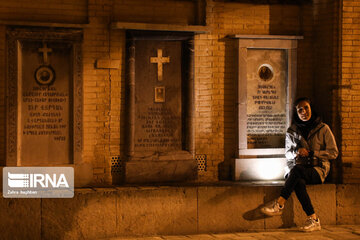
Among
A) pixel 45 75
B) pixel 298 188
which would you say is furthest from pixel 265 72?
pixel 45 75

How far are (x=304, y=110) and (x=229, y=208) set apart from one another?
1972mm

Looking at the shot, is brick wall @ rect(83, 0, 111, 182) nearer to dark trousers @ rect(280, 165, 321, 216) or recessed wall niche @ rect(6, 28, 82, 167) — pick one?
recessed wall niche @ rect(6, 28, 82, 167)

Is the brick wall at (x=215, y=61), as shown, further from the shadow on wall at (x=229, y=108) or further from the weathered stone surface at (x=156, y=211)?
the weathered stone surface at (x=156, y=211)

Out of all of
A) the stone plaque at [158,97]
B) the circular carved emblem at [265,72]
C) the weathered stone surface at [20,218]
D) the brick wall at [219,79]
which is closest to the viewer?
the weathered stone surface at [20,218]

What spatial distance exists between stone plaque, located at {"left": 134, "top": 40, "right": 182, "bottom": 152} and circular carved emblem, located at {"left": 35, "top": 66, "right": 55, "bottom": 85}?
148 cm

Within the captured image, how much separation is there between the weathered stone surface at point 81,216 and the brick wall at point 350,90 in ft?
14.0

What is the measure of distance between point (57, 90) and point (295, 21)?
4.66 meters

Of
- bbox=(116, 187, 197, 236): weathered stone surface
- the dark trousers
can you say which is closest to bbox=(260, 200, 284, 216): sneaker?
the dark trousers

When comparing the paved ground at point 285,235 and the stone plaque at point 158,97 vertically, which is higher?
the stone plaque at point 158,97

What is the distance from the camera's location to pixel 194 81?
950 cm

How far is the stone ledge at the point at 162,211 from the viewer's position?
7621mm

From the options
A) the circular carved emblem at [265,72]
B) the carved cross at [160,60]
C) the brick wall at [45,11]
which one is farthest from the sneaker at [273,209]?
the brick wall at [45,11]

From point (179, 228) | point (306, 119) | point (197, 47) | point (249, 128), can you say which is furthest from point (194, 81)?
point (179, 228)

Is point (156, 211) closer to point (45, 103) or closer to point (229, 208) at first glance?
point (229, 208)
